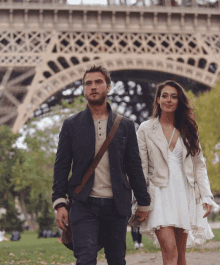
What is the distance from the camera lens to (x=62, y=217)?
3.20 m

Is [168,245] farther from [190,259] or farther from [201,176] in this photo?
[190,259]

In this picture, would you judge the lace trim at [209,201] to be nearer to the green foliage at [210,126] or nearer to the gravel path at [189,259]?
the gravel path at [189,259]

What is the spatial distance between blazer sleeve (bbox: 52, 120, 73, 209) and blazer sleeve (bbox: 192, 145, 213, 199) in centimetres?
116

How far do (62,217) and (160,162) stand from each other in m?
0.98

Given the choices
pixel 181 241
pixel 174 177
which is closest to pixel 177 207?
pixel 174 177

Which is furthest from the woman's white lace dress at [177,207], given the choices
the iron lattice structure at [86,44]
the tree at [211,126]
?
the tree at [211,126]

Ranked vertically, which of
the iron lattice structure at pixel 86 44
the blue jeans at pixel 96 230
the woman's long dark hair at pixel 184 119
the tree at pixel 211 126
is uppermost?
the iron lattice structure at pixel 86 44

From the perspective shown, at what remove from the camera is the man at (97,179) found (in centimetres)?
315

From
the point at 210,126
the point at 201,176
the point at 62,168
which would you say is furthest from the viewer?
the point at 210,126

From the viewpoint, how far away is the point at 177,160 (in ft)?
12.6

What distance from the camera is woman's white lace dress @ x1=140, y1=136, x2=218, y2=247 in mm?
3629

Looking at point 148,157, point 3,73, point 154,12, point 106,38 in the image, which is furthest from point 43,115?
point 148,157

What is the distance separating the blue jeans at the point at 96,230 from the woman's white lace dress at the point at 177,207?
0.44m

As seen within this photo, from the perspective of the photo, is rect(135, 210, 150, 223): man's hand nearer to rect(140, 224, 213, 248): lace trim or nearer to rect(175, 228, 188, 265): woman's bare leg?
rect(140, 224, 213, 248): lace trim
